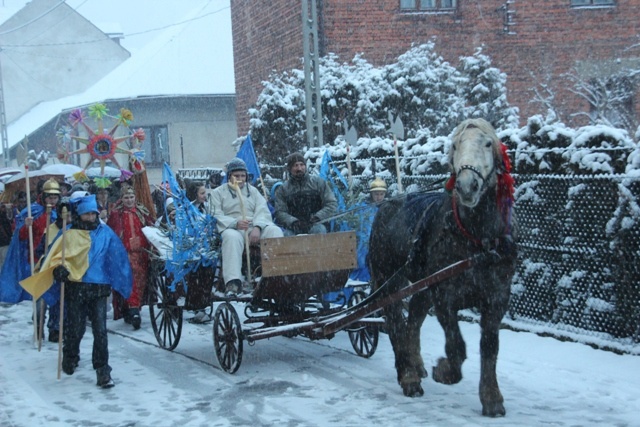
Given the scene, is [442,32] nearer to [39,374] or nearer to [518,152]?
[518,152]

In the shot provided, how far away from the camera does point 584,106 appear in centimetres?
2017

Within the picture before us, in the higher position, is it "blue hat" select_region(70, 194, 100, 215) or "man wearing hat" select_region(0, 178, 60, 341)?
"blue hat" select_region(70, 194, 100, 215)

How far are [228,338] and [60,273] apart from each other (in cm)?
172

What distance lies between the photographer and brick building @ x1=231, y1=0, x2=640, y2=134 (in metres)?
19.2

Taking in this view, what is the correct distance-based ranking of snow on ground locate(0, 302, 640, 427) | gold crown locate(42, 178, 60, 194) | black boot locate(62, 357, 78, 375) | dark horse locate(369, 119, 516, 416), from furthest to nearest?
gold crown locate(42, 178, 60, 194) → black boot locate(62, 357, 78, 375) → snow on ground locate(0, 302, 640, 427) → dark horse locate(369, 119, 516, 416)

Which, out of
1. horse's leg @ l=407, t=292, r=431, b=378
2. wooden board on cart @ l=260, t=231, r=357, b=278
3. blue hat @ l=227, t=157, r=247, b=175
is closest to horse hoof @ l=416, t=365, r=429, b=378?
horse's leg @ l=407, t=292, r=431, b=378

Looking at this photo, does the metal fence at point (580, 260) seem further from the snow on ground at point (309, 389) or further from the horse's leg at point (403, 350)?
the horse's leg at point (403, 350)

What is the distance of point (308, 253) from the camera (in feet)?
27.7

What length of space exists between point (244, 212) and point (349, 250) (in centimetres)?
120

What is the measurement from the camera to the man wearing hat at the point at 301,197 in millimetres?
9469

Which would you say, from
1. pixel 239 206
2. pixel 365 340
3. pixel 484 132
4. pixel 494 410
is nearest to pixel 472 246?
pixel 484 132

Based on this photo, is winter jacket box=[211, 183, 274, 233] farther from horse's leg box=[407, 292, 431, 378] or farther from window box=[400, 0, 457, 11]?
window box=[400, 0, 457, 11]

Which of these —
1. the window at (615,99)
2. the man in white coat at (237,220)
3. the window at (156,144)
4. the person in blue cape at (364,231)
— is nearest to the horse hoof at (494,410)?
the man in white coat at (237,220)

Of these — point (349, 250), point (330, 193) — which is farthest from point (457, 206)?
point (330, 193)
